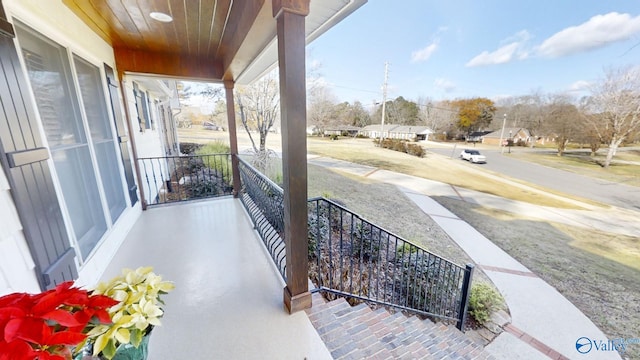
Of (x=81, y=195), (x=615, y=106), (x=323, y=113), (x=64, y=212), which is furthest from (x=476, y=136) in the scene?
(x=64, y=212)

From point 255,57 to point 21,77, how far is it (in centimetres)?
178

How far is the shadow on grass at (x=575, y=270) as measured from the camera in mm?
4090

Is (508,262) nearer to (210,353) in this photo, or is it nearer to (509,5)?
(210,353)

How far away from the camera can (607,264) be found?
579 cm

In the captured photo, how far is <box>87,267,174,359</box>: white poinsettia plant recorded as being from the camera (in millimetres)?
752

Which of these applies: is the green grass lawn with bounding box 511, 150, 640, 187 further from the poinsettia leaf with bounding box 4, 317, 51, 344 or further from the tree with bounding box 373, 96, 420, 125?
the poinsettia leaf with bounding box 4, 317, 51, 344

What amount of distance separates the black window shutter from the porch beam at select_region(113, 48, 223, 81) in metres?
2.21

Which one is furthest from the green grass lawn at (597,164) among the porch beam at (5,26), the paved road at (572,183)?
the porch beam at (5,26)

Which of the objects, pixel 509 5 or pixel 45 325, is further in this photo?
pixel 509 5

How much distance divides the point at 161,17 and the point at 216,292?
251cm

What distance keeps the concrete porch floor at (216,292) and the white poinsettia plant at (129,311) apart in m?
0.69

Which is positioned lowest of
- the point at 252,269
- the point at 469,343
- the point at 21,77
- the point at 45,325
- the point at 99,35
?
the point at 469,343

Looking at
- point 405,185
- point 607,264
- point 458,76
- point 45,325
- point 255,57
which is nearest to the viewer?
point 45,325

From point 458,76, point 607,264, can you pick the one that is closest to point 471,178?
point 607,264
